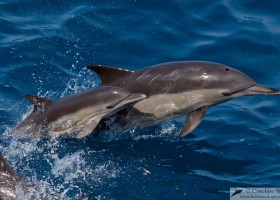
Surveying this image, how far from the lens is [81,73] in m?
13.5

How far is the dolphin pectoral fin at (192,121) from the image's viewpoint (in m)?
10.9

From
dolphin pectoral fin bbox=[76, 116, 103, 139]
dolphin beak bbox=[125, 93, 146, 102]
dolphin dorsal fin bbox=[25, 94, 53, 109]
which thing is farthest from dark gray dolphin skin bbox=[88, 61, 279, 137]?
dolphin dorsal fin bbox=[25, 94, 53, 109]

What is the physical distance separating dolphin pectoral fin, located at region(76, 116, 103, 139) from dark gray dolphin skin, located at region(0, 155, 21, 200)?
7.39ft

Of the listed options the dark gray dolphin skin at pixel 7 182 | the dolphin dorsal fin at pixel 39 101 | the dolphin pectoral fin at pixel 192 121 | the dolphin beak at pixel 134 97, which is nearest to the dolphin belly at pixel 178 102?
the dolphin pectoral fin at pixel 192 121

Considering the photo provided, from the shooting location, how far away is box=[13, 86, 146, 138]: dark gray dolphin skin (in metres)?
10.8

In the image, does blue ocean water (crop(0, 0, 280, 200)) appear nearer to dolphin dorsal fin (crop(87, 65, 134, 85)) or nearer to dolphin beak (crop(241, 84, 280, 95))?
dolphin dorsal fin (crop(87, 65, 134, 85))

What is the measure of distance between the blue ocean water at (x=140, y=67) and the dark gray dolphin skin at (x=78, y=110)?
0.91ft

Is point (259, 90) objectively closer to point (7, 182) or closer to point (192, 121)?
point (192, 121)

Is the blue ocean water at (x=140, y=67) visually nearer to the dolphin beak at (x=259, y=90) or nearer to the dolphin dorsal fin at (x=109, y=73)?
the dolphin dorsal fin at (x=109, y=73)

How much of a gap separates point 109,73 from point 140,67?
2742 millimetres

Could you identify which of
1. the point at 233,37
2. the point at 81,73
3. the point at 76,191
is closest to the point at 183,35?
the point at 233,37

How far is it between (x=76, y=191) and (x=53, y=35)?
17.3 ft

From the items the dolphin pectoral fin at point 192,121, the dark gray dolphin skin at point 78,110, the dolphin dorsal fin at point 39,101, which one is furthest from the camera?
the dolphin dorsal fin at point 39,101

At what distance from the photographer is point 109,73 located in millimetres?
11188
